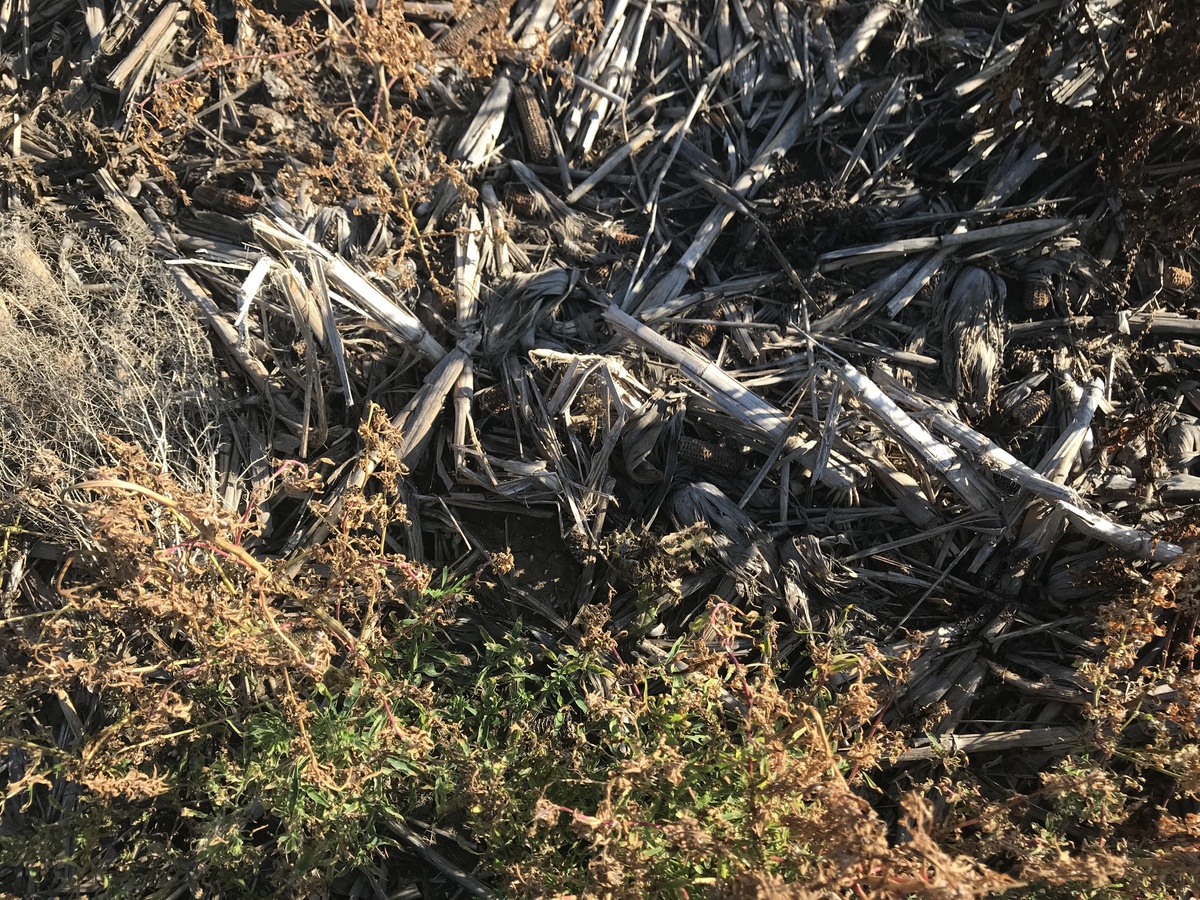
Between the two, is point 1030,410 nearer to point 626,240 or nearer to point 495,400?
point 626,240

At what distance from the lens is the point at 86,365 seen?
10.1ft

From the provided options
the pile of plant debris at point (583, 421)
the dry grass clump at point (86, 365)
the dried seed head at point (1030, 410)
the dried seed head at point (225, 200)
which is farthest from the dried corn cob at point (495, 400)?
the dried seed head at point (1030, 410)

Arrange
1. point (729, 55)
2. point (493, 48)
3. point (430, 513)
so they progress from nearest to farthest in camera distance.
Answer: point (430, 513) < point (493, 48) < point (729, 55)

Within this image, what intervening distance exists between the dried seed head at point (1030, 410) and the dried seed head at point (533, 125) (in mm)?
2206

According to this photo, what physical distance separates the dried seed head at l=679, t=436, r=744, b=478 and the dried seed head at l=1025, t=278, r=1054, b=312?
52.1 inches

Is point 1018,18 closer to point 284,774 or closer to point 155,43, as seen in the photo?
point 155,43

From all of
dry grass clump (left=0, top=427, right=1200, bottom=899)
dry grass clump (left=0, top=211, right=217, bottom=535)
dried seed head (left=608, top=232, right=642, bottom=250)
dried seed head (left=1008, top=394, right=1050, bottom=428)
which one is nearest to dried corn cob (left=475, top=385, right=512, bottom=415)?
dry grass clump (left=0, top=427, right=1200, bottom=899)

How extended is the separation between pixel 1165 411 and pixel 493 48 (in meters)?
A: 3.00

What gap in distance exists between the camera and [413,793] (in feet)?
8.33

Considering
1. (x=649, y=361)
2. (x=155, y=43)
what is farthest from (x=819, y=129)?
(x=155, y=43)

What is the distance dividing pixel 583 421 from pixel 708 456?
1.62 feet

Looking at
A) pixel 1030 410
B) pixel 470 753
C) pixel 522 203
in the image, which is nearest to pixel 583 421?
pixel 522 203

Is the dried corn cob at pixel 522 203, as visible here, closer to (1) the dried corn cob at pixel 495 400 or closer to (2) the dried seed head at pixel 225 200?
(1) the dried corn cob at pixel 495 400

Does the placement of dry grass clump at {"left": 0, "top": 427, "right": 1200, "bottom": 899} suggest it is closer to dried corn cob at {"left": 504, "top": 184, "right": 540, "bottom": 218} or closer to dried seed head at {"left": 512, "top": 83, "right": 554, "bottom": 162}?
dried corn cob at {"left": 504, "top": 184, "right": 540, "bottom": 218}
